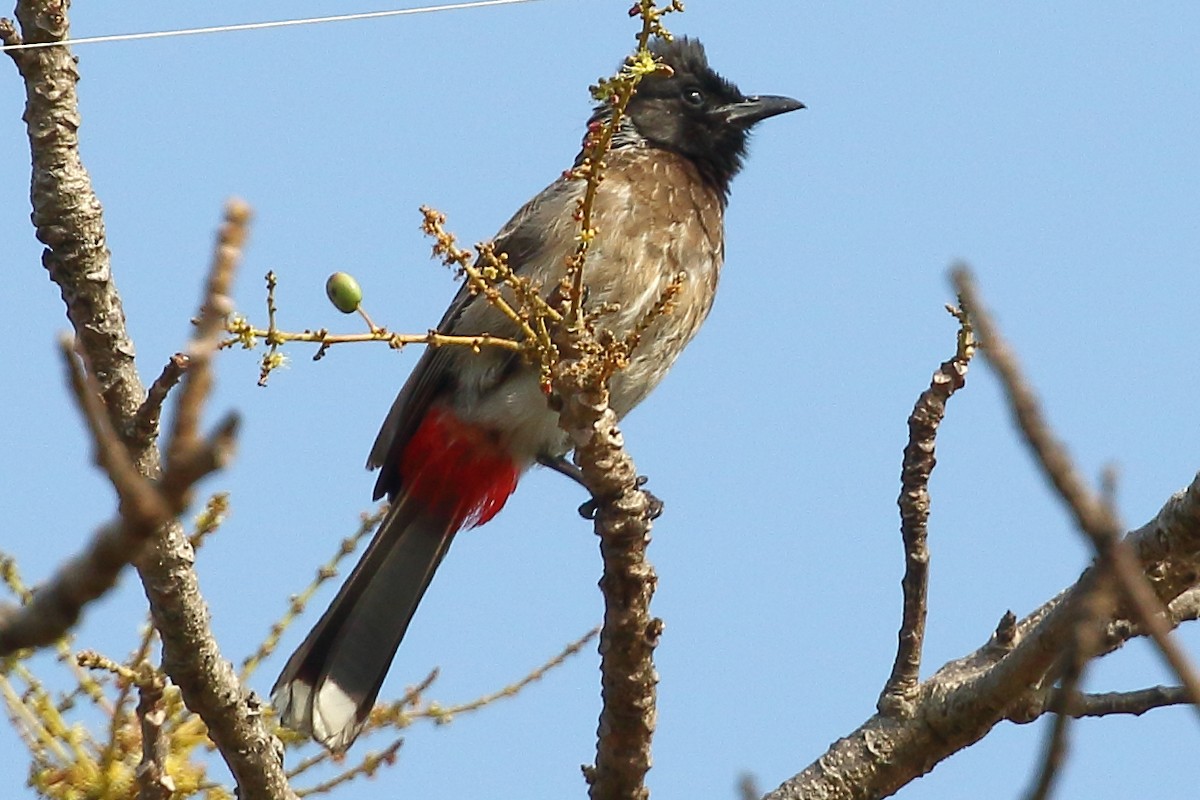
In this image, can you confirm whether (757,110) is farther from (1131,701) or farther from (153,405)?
(153,405)

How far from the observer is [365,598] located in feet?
14.4

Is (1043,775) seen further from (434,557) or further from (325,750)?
(434,557)

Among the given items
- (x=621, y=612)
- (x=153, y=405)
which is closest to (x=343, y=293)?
(x=153, y=405)

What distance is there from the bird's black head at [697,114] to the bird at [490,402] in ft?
1.04

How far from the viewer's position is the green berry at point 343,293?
8.43 feet

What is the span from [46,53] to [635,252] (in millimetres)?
2037

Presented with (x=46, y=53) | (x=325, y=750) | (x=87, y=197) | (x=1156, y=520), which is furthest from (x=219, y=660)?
(x=1156, y=520)

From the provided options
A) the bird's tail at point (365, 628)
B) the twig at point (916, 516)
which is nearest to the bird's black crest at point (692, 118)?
the bird's tail at point (365, 628)

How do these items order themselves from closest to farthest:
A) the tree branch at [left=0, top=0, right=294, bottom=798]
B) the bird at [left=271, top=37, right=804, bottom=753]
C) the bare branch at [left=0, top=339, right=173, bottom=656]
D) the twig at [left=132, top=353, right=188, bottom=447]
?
1. the bare branch at [left=0, top=339, right=173, bottom=656]
2. the twig at [left=132, top=353, right=188, bottom=447]
3. the tree branch at [left=0, top=0, right=294, bottom=798]
4. the bird at [left=271, top=37, right=804, bottom=753]

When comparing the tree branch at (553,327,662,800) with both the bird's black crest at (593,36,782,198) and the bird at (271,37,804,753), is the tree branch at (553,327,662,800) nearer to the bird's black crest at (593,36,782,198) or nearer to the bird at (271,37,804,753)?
the bird at (271,37,804,753)

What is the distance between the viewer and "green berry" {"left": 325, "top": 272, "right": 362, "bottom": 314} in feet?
8.43

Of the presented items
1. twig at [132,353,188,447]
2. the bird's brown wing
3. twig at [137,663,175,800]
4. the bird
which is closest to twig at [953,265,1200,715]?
twig at [132,353,188,447]

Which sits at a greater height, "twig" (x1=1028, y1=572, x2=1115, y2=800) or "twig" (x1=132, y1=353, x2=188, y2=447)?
"twig" (x1=132, y1=353, x2=188, y2=447)

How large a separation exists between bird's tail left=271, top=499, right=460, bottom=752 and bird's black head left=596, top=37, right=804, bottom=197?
4.58 ft
